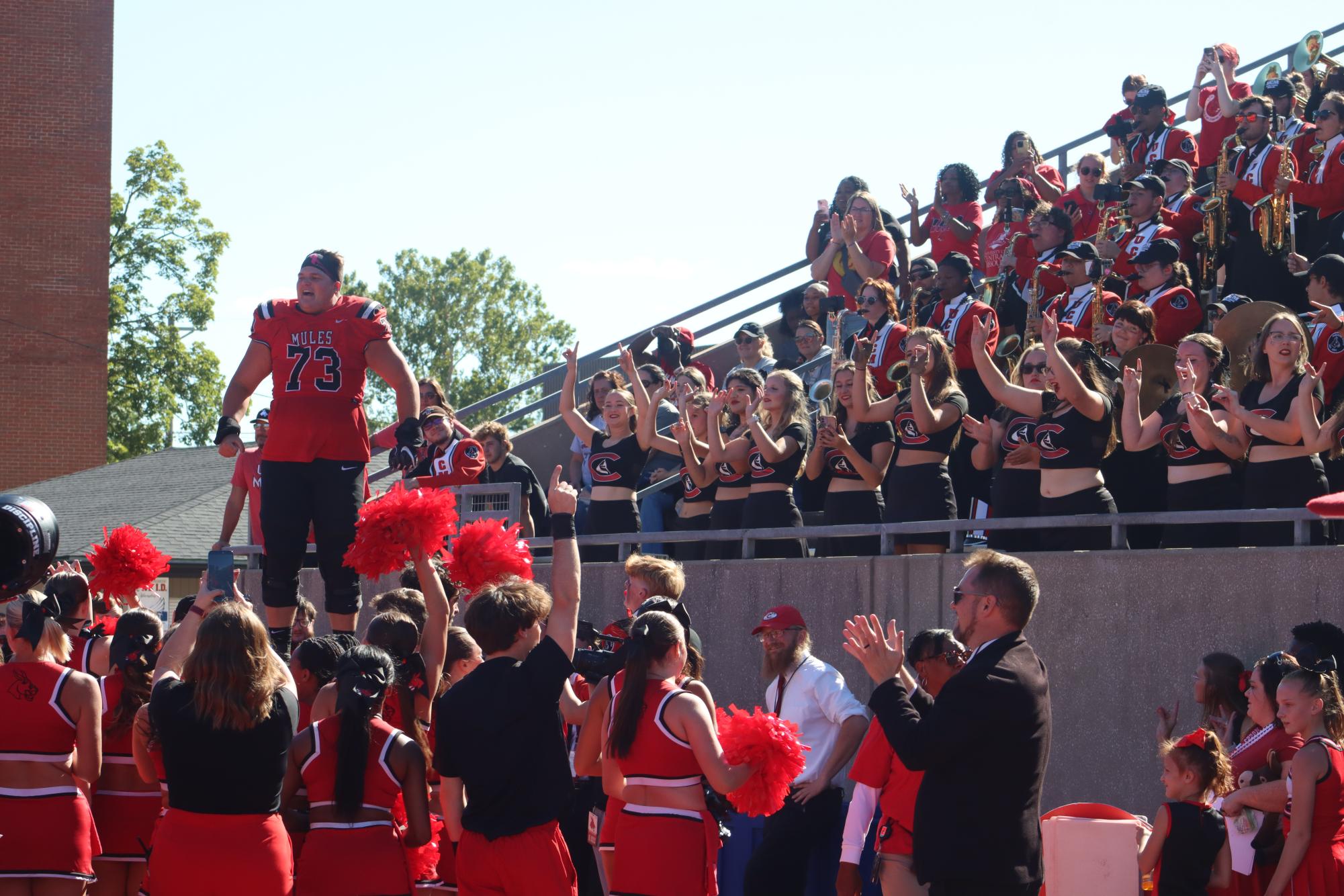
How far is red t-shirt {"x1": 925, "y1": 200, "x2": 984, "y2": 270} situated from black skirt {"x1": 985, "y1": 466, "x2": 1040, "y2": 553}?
532 centimetres

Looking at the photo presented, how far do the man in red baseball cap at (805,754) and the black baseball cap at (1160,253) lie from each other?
171 inches

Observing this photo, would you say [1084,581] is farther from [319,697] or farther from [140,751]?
[140,751]

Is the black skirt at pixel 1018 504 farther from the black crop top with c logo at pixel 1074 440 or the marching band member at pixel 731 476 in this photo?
the marching band member at pixel 731 476

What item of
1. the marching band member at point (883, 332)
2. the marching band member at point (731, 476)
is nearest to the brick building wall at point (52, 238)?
the marching band member at point (883, 332)

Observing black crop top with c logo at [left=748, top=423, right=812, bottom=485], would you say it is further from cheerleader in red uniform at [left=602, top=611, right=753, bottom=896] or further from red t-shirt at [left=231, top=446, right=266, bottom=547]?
cheerleader in red uniform at [left=602, top=611, right=753, bottom=896]

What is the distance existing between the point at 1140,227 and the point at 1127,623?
4.41 metres

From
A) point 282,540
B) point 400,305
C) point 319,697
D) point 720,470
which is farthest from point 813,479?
point 400,305

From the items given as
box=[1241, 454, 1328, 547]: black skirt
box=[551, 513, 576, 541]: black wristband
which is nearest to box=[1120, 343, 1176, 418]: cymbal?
box=[1241, 454, 1328, 547]: black skirt

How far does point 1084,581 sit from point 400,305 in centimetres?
5281

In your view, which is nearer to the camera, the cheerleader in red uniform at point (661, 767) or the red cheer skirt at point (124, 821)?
the cheerleader in red uniform at point (661, 767)

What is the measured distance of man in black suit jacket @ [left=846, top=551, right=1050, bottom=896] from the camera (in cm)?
480

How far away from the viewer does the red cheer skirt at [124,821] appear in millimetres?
6980

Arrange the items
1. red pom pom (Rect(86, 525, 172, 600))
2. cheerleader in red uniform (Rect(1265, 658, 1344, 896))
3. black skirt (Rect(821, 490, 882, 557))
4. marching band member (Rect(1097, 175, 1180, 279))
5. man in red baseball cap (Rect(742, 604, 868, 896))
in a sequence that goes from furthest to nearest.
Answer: marching band member (Rect(1097, 175, 1180, 279)) < black skirt (Rect(821, 490, 882, 557)) < red pom pom (Rect(86, 525, 172, 600)) < man in red baseball cap (Rect(742, 604, 868, 896)) < cheerleader in red uniform (Rect(1265, 658, 1344, 896))

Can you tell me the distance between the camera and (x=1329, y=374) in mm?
8594
